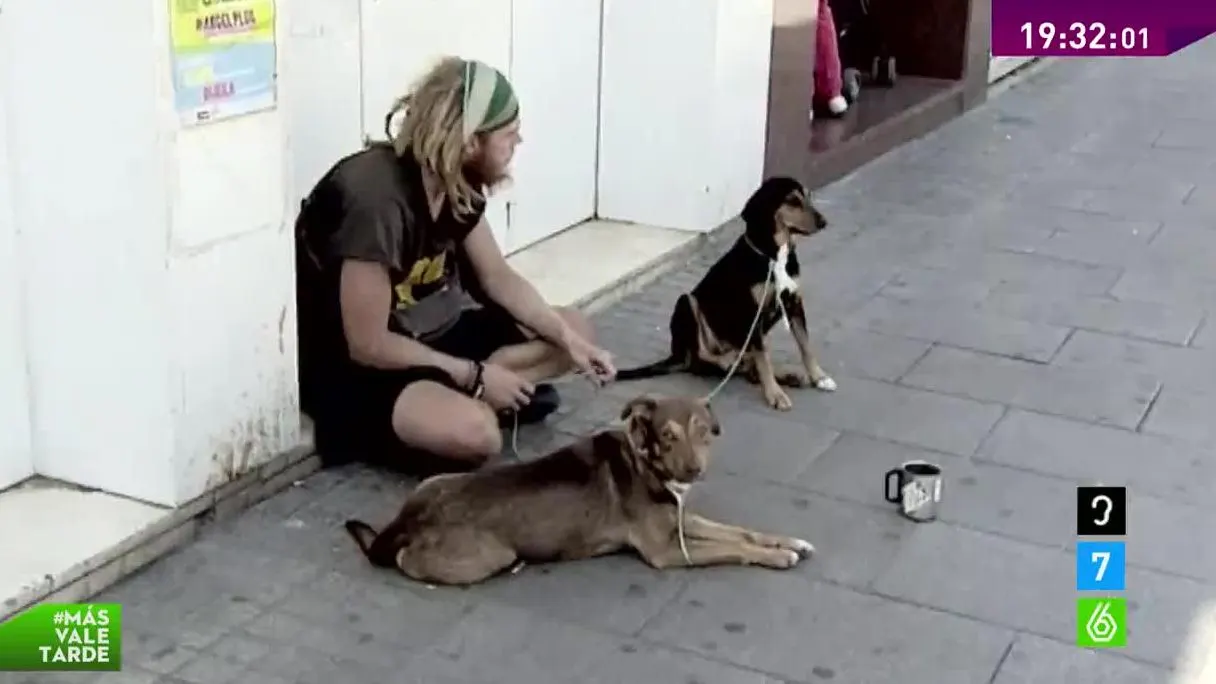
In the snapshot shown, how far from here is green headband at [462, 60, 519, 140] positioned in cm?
423

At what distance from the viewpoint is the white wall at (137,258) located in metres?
3.80

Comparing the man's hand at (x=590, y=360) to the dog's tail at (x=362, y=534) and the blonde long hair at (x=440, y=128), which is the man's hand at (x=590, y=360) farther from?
the dog's tail at (x=362, y=534)

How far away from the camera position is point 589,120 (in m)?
7.00

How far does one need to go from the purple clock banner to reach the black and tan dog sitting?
21.6 feet

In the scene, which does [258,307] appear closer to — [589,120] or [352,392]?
[352,392]

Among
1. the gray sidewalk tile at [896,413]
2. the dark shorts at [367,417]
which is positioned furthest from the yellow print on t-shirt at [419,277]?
the gray sidewalk tile at [896,413]

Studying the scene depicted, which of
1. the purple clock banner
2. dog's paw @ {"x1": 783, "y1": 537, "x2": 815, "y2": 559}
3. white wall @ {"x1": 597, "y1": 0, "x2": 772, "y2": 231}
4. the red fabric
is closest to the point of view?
dog's paw @ {"x1": 783, "y1": 537, "x2": 815, "y2": 559}

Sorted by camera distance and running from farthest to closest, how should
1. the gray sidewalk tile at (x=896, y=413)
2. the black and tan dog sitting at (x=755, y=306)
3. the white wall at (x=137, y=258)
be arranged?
the black and tan dog sitting at (x=755, y=306) → the gray sidewalk tile at (x=896, y=413) → the white wall at (x=137, y=258)

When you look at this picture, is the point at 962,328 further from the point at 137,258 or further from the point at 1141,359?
the point at 137,258

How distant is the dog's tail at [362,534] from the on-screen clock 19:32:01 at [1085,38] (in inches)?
347

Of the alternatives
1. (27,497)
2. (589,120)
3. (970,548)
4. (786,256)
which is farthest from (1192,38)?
(27,497)

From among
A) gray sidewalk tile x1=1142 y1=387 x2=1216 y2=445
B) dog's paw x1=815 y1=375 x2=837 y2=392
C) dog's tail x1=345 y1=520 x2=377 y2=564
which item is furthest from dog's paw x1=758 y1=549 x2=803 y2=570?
gray sidewalk tile x1=1142 y1=387 x2=1216 y2=445

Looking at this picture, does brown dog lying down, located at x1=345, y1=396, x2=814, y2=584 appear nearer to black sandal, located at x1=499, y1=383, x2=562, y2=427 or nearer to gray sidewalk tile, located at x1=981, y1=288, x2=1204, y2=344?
black sandal, located at x1=499, y1=383, x2=562, y2=427

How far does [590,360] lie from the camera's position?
467 cm
